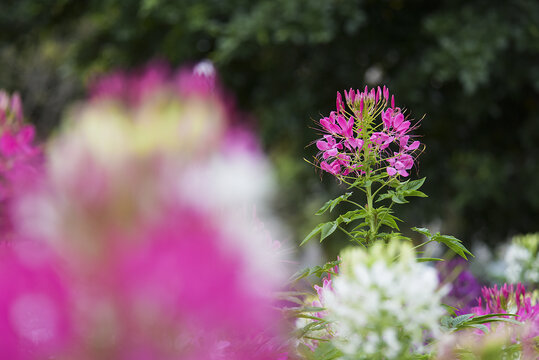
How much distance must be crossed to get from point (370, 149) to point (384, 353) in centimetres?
55

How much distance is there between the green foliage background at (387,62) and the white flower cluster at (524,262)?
219 centimetres

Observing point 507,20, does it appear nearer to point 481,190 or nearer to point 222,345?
point 481,190

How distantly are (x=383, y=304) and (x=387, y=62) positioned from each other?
601 centimetres

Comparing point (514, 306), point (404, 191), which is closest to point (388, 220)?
point (404, 191)

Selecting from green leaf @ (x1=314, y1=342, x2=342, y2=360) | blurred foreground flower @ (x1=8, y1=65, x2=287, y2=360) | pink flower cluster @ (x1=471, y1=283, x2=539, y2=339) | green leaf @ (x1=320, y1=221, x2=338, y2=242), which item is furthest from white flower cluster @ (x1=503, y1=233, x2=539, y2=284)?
blurred foreground flower @ (x1=8, y1=65, x2=287, y2=360)

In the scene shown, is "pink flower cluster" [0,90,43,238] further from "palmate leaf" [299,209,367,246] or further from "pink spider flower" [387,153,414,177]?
"pink spider flower" [387,153,414,177]

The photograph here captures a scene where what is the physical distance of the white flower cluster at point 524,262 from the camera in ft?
9.58

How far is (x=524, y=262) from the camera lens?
3004 mm

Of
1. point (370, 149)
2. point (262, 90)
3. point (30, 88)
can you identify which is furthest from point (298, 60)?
point (30, 88)

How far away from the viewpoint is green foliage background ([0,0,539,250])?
534 cm

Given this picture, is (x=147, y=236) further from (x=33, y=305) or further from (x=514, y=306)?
(x=514, y=306)

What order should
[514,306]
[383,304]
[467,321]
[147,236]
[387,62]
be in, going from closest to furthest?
[147,236], [383,304], [467,321], [514,306], [387,62]

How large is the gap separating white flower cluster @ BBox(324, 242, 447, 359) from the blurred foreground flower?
0.65 feet

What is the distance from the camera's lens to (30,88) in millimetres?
13938
